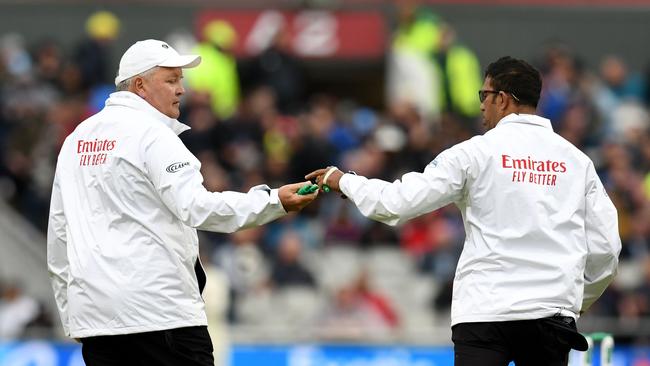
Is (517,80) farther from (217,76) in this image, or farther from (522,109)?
(217,76)

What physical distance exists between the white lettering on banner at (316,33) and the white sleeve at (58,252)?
13664mm

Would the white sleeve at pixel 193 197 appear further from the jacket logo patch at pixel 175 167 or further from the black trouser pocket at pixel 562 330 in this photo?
the black trouser pocket at pixel 562 330

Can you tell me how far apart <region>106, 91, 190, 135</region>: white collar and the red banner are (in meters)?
13.5

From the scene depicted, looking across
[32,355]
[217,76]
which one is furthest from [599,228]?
[217,76]

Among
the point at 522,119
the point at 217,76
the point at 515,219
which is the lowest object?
the point at 515,219

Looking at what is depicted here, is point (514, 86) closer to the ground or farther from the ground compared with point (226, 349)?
farther from the ground

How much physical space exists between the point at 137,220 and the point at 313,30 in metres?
14.2

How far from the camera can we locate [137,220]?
7.57 m

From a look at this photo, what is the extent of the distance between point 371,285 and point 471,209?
850 centimetres

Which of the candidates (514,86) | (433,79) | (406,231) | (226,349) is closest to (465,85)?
(433,79)

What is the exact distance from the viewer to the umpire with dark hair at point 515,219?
24.7 feet

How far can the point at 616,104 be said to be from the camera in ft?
64.5

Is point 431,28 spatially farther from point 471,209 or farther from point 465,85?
point 471,209

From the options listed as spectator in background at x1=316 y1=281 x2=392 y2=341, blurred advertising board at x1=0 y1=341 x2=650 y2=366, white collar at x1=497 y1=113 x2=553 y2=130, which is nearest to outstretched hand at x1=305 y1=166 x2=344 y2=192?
white collar at x1=497 y1=113 x2=553 y2=130
